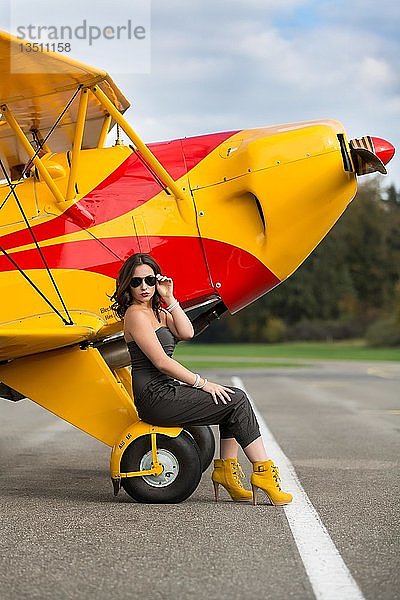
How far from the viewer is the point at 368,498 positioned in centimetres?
572

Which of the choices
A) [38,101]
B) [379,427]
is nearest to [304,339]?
[379,427]

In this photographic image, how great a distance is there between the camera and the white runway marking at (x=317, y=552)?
3.55 metres

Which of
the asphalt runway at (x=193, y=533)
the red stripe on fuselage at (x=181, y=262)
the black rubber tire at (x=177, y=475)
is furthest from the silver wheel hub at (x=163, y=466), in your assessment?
the red stripe on fuselage at (x=181, y=262)

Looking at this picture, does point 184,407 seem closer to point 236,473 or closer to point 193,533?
point 236,473

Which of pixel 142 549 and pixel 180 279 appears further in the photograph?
pixel 180 279

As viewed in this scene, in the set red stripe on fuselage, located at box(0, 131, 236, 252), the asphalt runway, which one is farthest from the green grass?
red stripe on fuselage, located at box(0, 131, 236, 252)

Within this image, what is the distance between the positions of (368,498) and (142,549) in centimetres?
189

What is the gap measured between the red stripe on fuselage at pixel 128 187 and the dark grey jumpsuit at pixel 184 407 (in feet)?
4.23

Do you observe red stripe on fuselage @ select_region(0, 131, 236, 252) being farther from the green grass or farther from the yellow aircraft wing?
the green grass

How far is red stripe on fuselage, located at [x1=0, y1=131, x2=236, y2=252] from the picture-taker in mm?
6695

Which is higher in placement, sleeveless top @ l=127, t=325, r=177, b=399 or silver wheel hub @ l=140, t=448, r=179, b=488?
sleeveless top @ l=127, t=325, r=177, b=399

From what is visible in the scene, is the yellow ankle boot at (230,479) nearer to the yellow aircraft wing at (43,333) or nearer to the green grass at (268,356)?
the yellow aircraft wing at (43,333)

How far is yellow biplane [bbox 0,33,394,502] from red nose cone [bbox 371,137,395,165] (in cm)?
1

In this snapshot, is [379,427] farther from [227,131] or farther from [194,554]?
[194,554]
